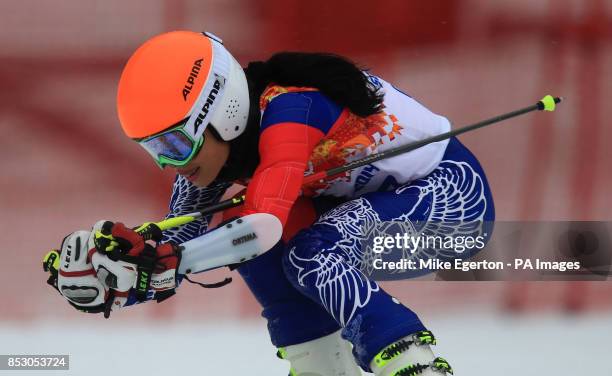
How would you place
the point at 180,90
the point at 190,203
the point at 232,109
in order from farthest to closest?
the point at 190,203 → the point at 232,109 → the point at 180,90

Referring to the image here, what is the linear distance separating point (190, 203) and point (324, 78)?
0.62 meters

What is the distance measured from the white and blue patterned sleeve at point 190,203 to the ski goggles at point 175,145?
1.24 ft

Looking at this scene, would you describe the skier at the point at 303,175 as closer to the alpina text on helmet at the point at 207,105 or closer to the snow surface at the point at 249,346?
the alpina text on helmet at the point at 207,105

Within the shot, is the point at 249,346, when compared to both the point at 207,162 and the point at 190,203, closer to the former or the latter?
the point at 190,203

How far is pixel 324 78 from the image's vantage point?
109 inches

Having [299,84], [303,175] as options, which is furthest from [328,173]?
[299,84]

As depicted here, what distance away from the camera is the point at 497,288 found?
4.11 meters

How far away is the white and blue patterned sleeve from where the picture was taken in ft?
9.93

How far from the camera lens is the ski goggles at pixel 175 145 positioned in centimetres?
257

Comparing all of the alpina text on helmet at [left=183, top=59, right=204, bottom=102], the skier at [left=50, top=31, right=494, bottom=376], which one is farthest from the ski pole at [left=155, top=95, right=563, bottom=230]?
the alpina text on helmet at [left=183, top=59, right=204, bottom=102]

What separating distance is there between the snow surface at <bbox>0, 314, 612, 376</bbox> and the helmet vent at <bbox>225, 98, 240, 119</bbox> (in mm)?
1211

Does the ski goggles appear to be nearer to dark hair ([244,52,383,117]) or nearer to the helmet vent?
the helmet vent

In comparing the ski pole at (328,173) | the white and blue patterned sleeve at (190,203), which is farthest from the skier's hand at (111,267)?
the white and blue patterned sleeve at (190,203)

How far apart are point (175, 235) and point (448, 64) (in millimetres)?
1836
